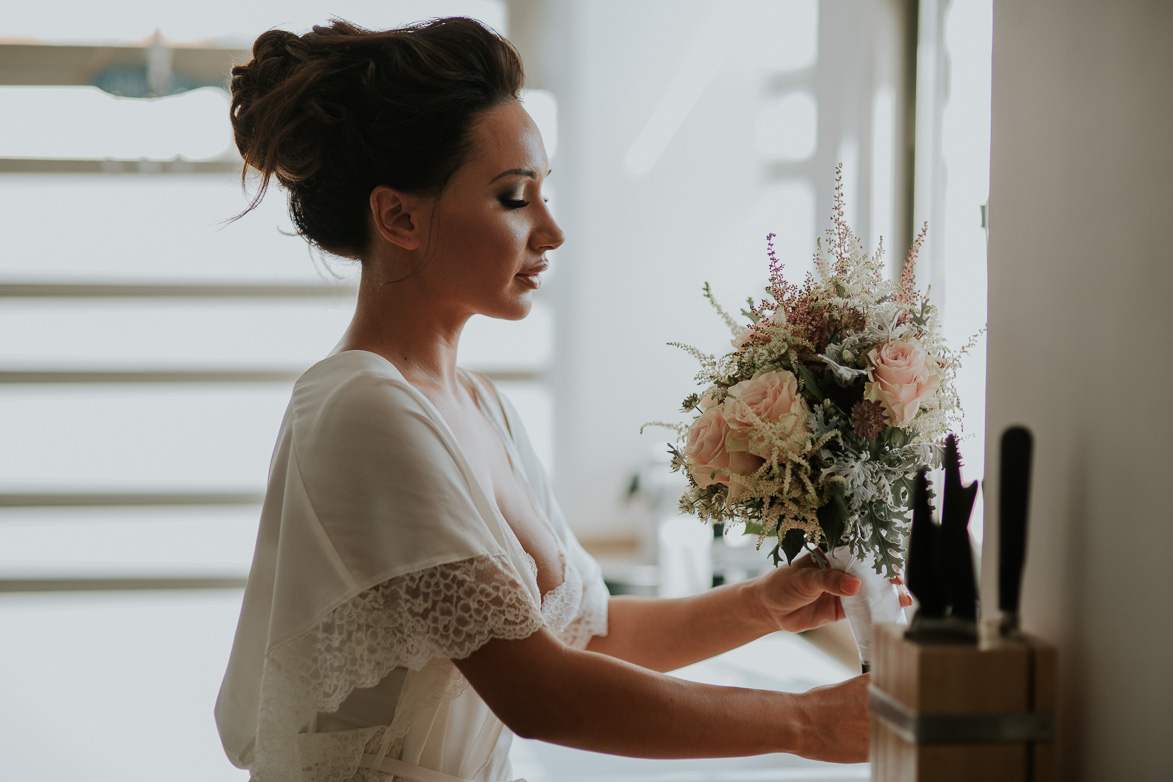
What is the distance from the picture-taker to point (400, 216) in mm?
1244

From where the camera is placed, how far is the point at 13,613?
354 centimetres

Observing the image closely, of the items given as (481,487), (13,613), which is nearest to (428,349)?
(481,487)

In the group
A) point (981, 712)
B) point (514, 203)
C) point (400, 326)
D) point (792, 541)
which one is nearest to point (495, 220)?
point (514, 203)

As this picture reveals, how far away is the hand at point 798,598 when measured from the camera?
1167mm

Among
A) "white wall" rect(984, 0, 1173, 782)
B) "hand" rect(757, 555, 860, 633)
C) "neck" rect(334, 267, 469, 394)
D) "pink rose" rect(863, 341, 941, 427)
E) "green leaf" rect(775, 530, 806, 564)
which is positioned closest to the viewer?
"white wall" rect(984, 0, 1173, 782)

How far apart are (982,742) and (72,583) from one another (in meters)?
3.66

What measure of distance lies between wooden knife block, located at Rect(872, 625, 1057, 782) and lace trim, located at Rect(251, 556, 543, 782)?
0.40 m

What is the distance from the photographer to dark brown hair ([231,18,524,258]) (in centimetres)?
119

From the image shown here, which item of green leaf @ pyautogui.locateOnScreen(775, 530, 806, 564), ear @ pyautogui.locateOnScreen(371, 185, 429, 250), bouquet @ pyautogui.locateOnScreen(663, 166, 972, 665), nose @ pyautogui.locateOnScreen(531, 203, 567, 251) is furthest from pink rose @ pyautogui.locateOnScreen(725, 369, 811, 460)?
ear @ pyautogui.locateOnScreen(371, 185, 429, 250)

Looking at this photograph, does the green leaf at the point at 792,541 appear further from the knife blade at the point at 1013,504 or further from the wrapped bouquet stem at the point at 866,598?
the knife blade at the point at 1013,504

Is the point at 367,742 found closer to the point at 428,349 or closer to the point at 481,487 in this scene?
the point at 481,487

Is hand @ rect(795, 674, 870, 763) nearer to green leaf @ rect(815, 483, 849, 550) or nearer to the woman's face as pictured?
green leaf @ rect(815, 483, 849, 550)

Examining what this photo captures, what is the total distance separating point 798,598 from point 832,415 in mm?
333

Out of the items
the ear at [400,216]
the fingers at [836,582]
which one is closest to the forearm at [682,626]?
the fingers at [836,582]
